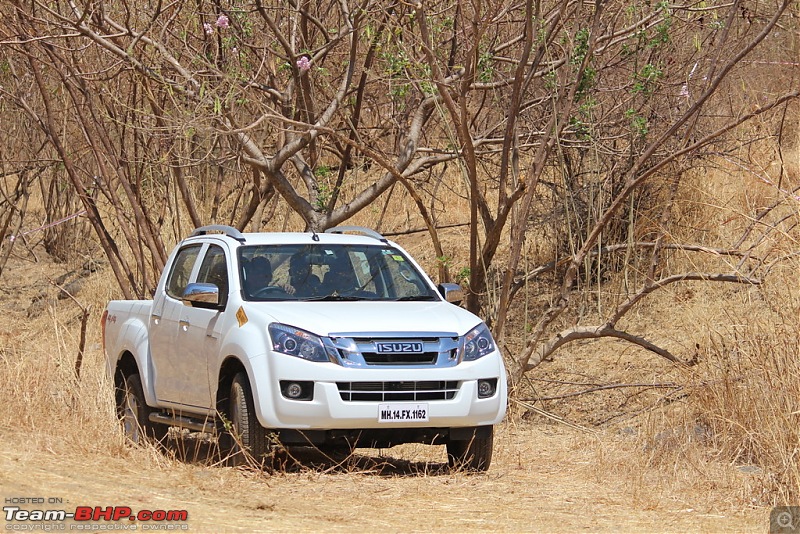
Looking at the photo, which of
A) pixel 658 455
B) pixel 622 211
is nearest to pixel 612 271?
pixel 622 211

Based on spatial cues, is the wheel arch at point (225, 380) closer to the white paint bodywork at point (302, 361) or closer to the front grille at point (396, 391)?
the white paint bodywork at point (302, 361)

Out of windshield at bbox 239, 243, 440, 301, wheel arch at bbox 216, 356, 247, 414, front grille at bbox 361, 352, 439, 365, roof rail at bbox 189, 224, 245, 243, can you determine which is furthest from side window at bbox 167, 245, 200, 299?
front grille at bbox 361, 352, 439, 365

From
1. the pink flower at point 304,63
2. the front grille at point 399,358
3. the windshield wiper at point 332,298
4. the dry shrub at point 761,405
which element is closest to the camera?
the dry shrub at point 761,405

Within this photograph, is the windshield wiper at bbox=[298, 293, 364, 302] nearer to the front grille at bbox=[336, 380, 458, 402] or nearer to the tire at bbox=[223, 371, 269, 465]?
the tire at bbox=[223, 371, 269, 465]

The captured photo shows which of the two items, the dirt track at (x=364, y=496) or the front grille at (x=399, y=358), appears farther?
the front grille at (x=399, y=358)

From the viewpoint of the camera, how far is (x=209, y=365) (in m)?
8.29

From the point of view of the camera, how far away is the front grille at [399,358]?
7.52m

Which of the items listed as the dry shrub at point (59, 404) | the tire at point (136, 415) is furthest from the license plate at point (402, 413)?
the tire at point (136, 415)

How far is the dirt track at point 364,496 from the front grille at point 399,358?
742 mm

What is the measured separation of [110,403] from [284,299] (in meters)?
2.11

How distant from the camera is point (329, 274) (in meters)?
8.67

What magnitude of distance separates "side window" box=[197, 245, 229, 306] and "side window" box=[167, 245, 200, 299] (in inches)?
11.4

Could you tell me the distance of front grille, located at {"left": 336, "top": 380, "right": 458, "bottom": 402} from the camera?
744 centimetres

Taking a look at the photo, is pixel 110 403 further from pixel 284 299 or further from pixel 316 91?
pixel 316 91
